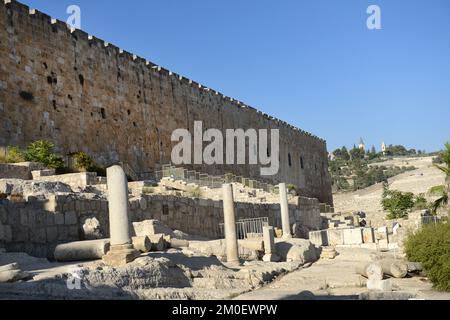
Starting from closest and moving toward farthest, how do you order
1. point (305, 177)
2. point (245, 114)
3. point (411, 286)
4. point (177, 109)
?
point (411, 286) → point (177, 109) → point (245, 114) → point (305, 177)

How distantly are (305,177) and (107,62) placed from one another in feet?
87.1

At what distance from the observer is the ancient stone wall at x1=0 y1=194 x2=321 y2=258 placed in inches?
412

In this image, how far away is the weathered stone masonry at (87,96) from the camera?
2062 centimetres

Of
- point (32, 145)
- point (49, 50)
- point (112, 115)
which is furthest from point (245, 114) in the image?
point (32, 145)

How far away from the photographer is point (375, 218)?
35312 millimetres

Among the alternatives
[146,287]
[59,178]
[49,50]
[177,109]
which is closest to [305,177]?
[177,109]

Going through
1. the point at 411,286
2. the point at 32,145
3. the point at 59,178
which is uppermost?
the point at 32,145

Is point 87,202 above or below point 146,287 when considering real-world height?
above

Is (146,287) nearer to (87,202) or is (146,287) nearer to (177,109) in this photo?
(87,202)

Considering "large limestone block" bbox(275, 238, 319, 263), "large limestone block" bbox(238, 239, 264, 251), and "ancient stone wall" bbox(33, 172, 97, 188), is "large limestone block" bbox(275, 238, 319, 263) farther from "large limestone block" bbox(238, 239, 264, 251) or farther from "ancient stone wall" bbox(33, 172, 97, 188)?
"ancient stone wall" bbox(33, 172, 97, 188)

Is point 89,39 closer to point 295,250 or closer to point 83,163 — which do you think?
point 83,163

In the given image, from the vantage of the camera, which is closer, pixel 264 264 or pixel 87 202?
pixel 87 202

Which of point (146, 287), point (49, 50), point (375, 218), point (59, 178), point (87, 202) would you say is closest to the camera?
point (146, 287)

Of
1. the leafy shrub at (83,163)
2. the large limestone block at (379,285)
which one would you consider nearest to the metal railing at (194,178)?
the leafy shrub at (83,163)
